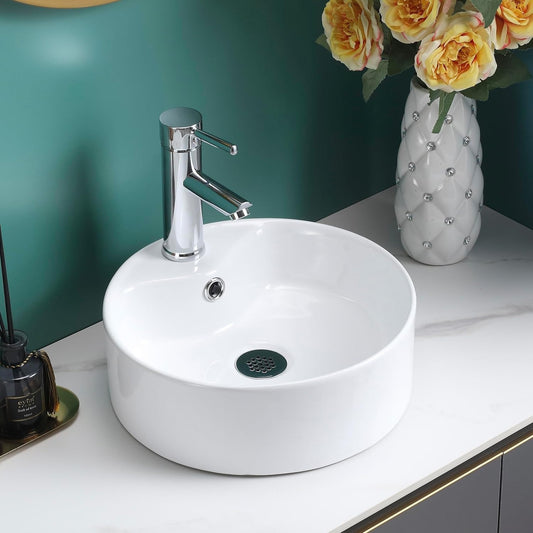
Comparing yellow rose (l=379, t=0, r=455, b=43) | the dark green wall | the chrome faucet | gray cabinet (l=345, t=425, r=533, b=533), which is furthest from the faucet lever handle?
gray cabinet (l=345, t=425, r=533, b=533)

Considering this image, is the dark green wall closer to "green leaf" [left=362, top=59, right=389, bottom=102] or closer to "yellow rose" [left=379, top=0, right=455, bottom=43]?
"green leaf" [left=362, top=59, right=389, bottom=102]

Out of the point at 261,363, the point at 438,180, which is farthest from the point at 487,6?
the point at 261,363

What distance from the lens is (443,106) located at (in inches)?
52.7

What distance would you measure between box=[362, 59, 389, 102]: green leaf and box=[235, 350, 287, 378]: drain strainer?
39 cm

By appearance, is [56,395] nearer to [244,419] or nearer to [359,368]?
[244,419]

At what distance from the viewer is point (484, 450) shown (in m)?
1.24

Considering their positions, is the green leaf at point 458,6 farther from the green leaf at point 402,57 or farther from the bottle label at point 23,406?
the bottle label at point 23,406

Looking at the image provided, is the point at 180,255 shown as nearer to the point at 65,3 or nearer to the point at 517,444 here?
the point at 65,3

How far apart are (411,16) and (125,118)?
1.35 ft

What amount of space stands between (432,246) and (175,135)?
0.49 meters

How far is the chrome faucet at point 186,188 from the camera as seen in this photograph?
1218 millimetres

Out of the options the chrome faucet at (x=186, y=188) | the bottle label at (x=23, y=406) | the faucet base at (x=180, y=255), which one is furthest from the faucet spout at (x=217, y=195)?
the bottle label at (x=23, y=406)

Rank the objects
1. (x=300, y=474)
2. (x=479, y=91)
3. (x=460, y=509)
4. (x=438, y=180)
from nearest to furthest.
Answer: (x=300, y=474) < (x=460, y=509) < (x=479, y=91) < (x=438, y=180)

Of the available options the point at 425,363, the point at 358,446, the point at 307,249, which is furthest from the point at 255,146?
the point at 358,446
